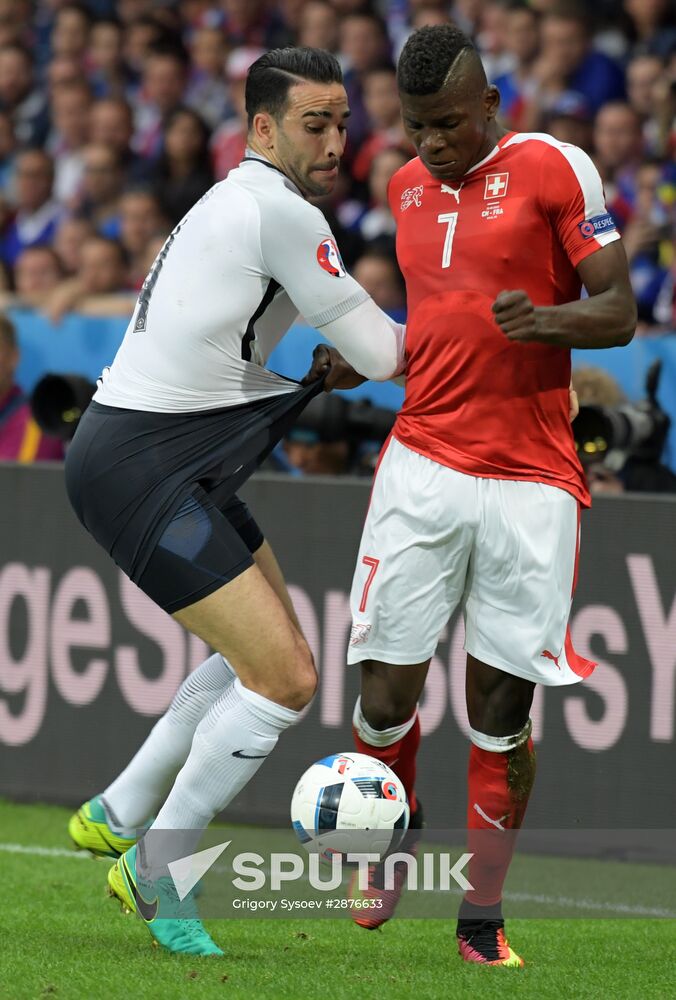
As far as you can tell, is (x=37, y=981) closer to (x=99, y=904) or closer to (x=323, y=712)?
(x=99, y=904)

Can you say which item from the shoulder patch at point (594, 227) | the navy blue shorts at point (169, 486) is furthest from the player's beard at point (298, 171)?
the shoulder patch at point (594, 227)

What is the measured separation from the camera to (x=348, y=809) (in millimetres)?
3986

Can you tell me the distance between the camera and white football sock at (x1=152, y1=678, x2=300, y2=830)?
4.00 meters

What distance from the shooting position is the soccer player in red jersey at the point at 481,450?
13.3 feet

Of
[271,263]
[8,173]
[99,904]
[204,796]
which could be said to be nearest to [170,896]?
[204,796]

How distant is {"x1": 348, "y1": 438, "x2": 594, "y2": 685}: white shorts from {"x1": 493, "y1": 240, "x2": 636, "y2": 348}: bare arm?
485mm

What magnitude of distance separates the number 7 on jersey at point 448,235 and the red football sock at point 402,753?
4.29ft

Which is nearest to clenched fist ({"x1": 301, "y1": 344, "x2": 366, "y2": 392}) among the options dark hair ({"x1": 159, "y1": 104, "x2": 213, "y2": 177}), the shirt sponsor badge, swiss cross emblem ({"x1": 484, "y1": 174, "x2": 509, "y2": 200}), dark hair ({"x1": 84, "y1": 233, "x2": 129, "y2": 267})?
the shirt sponsor badge

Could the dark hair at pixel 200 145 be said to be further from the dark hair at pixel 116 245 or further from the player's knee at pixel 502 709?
the player's knee at pixel 502 709

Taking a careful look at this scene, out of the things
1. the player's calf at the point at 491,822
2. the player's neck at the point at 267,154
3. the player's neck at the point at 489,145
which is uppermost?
the player's neck at the point at 489,145

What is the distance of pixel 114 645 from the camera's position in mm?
6652

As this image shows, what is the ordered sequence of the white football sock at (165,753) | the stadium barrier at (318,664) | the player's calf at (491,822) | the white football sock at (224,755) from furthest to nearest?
the stadium barrier at (318,664) → the white football sock at (165,753) → the player's calf at (491,822) → the white football sock at (224,755)

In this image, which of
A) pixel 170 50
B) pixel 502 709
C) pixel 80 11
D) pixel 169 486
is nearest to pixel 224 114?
pixel 170 50

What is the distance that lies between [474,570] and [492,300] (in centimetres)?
73
